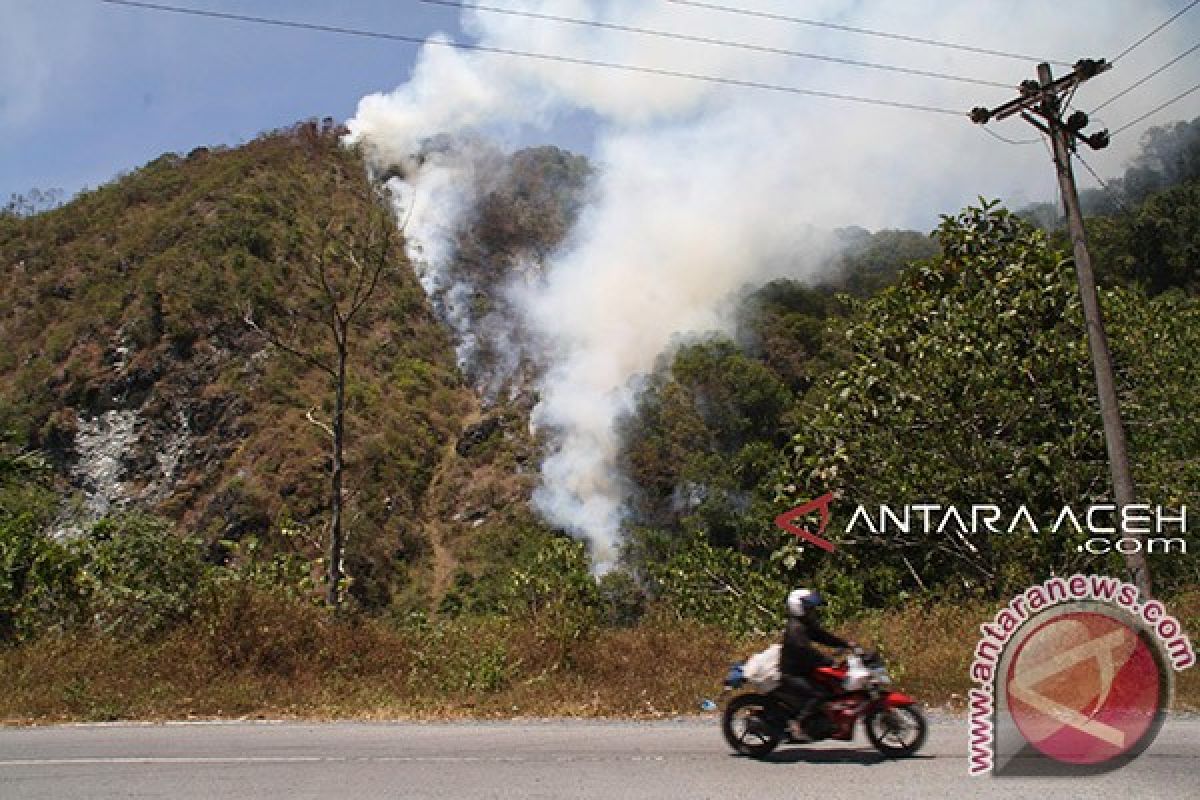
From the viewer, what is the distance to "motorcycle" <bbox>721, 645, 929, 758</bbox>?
22.1 ft

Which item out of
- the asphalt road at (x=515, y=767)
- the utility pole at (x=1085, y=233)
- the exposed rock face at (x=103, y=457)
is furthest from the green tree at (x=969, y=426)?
the exposed rock face at (x=103, y=457)

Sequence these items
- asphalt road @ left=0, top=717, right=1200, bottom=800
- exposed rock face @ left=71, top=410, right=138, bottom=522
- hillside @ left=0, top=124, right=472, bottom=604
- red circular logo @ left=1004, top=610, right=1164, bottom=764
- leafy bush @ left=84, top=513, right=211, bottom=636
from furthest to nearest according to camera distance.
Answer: exposed rock face @ left=71, top=410, right=138, bottom=522, hillside @ left=0, top=124, right=472, bottom=604, leafy bush @ left=84, top=513, right=211, bottom=636, red circular logo @ left=1004, top=610, right=1164, bottom=764, asphalt road @ left=0, top=717, right=1200, bottom=800

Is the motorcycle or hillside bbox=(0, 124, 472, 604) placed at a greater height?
hillside bbox=(0, 124, 472, 604)

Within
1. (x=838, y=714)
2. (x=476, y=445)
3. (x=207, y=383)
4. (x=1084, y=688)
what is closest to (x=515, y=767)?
(x=838, y=714)

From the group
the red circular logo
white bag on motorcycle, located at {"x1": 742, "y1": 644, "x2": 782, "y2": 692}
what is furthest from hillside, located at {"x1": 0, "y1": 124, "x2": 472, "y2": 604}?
white bag on motorcycle, located at {"x1": 742, "y1": 644, "x2": 782, "y2": 692}

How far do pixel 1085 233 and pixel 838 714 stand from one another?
308 inches

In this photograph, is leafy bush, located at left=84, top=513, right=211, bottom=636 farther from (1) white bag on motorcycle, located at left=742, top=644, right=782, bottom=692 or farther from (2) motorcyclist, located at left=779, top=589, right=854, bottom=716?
(2) motorcyclist, located at left=779, top=589, right=854, bottom=716

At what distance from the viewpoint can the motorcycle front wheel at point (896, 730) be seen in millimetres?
6746

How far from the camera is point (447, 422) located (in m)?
59.2

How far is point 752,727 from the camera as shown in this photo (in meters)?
6.99

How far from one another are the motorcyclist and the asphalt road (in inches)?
21.2

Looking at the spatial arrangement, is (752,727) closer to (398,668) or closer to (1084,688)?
(1084,688)

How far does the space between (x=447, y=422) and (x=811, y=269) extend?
26.4 metres

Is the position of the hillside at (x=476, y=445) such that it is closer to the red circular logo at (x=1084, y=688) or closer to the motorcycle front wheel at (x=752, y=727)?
the red circular logo at (x=1084, y=688)
